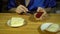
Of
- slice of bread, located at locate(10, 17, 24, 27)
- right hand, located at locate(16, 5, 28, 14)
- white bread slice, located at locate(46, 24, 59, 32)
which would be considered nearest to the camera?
white bread slice, located at locate(46, 24, 59, 32)

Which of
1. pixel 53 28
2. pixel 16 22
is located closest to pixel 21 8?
pixel 16 22

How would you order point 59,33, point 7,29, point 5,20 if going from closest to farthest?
point 59,33
point 7,29
point 5,20

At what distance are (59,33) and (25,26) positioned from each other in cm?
29

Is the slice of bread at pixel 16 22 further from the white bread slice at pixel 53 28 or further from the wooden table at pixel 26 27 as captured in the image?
the white bread slice at pixel 53 28

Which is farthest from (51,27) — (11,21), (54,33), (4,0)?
(4,0)

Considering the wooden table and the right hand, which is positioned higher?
the right hand

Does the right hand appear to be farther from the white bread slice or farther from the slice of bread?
the white bread slice

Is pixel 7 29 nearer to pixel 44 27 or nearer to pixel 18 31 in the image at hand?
pixel 18 31

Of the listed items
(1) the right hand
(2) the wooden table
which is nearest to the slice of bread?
(2) the wooden table

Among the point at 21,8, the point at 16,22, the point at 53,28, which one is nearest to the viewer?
the point at 53,28

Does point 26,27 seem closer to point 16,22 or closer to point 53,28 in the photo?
point 16,22

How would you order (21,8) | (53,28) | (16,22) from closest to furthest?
(53,28) < (16,22) < (21,8)

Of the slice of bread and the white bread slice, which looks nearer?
the white bread slice

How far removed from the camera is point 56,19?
1.49 m
